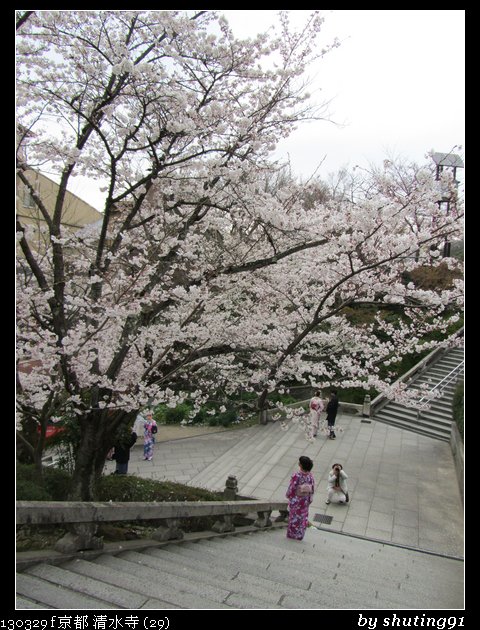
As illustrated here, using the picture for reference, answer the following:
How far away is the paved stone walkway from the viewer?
8.37 metres

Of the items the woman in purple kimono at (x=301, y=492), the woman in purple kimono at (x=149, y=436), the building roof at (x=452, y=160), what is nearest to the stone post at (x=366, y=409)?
the woman in purple kimono at (x=149, y=436)

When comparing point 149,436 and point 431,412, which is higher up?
point 149,436

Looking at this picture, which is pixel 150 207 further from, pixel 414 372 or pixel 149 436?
pixel 414 372

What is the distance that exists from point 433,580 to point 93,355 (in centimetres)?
526

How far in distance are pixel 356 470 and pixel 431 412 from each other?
555 cm

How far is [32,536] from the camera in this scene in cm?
442

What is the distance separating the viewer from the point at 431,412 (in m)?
15.2

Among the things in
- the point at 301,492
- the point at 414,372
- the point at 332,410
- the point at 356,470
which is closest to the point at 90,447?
the point at 301,492

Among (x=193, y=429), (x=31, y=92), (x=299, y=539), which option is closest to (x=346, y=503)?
(x=299, y=539)

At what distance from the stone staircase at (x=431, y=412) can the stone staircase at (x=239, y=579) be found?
8.82 metres

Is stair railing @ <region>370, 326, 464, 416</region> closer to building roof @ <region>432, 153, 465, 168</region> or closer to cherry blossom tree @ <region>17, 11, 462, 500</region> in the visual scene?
building roof @ <region>432, 153, 465, 168</region>

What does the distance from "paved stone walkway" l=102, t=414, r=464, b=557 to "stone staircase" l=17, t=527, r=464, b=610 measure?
2336 mm

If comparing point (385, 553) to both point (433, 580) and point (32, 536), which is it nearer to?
point (433, 580)

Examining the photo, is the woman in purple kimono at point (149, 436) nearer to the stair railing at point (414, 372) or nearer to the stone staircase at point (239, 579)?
the stone staircase at point (239, 579)
